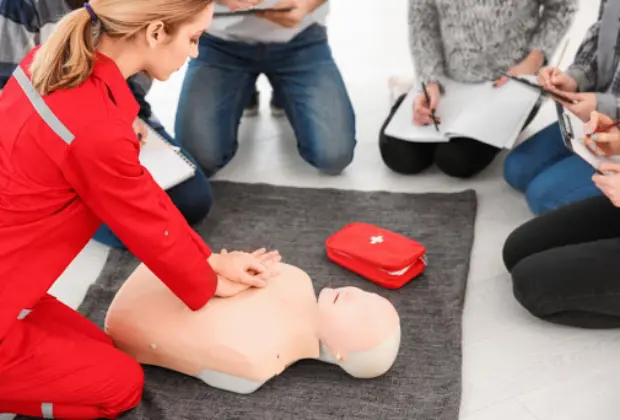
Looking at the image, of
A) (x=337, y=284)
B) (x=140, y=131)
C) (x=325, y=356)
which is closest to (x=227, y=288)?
(x=325, y=356)

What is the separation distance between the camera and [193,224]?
1665 mm

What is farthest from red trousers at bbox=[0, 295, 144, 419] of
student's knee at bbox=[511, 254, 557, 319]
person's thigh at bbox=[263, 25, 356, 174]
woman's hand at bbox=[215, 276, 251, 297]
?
person's thigh at bbox=[263, 25, 356, 174]

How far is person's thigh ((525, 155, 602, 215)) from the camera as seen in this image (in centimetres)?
153

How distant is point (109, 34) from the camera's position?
98 centimetres

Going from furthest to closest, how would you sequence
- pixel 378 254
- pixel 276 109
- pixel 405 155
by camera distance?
1. pixel 276 109
2. pixel 405 155
3. pixel 378 254

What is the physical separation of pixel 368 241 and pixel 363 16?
147cm

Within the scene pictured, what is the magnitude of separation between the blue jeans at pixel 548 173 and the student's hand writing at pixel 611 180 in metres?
0.28

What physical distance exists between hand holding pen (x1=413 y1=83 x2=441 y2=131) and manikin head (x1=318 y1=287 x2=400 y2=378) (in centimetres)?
65

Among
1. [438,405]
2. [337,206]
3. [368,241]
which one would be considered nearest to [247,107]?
[337,206]

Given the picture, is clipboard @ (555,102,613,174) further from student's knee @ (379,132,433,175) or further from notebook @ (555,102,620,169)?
student's knee @ (379,132,433,175)

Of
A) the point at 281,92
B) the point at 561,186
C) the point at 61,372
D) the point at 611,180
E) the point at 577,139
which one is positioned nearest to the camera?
the point at 61,372

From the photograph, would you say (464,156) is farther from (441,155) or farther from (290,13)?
(290,13)

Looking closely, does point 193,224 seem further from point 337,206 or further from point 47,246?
point 47,246

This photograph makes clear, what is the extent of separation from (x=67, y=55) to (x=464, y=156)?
40.4 inches
